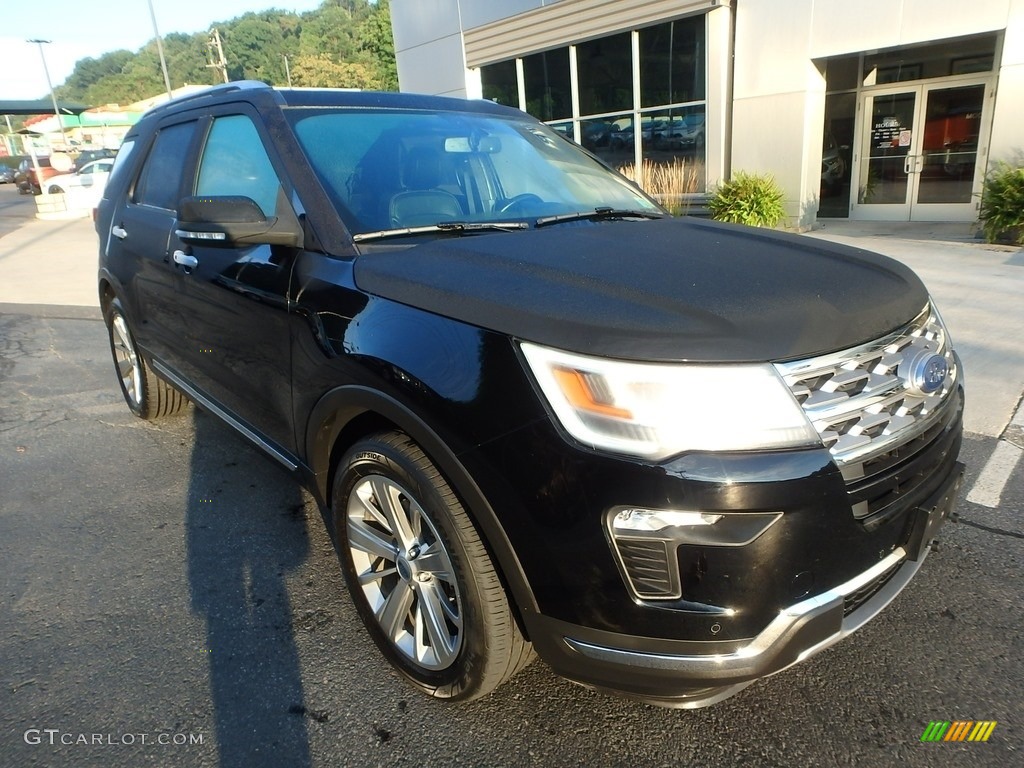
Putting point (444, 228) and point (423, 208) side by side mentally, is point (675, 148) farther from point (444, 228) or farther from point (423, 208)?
point (444, 228)

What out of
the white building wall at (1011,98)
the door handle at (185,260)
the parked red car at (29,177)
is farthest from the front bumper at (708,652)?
the parked red car at (29,177)

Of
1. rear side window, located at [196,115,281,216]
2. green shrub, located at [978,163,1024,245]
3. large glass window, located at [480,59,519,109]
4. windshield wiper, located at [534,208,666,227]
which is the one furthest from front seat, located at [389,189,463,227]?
large glass window, located at [480,59,519,109]

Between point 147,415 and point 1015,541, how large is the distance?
480cm

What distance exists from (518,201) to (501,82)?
15.1m

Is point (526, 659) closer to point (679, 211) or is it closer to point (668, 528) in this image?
Result: point (668, 528)

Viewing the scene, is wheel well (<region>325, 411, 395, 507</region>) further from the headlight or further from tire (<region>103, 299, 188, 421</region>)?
tire (<region>103, 299, 188, 421</region>)

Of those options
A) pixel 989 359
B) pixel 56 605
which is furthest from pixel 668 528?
pixel 989 359

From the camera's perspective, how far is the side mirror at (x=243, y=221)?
239 cm

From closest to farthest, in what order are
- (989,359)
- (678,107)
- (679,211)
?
(989,359) → (679,211) → (678,107)

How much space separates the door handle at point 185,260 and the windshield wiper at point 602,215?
154cm

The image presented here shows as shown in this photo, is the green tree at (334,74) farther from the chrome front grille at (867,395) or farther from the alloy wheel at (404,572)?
the chrome front grille at (867,395)

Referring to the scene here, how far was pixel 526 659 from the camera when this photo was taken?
2010 millimetres

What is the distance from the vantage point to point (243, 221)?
2395 mm

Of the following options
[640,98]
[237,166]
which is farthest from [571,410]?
[640,98]
